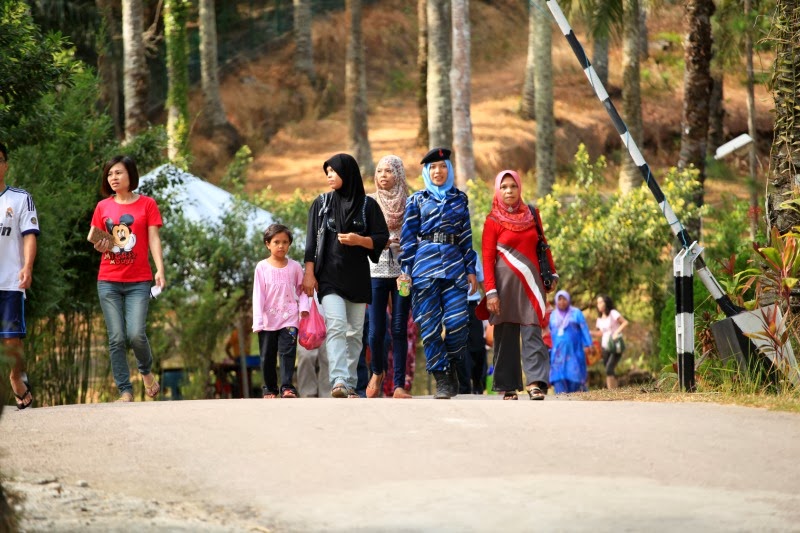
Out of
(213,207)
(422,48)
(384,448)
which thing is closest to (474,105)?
(422,48)

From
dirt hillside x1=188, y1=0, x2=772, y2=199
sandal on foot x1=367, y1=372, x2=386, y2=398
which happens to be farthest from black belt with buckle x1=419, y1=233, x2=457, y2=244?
dirt hillside x1=188, y1=0, x2=772, y2=199

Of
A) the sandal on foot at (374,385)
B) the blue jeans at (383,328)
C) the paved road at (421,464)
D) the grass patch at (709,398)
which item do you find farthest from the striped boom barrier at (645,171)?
the sandal on foot at (374,385)

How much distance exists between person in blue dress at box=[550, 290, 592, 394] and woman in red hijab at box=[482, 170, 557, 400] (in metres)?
6.98

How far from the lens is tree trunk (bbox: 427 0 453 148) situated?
27688 mm

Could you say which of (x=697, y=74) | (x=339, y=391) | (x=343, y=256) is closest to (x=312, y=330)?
(x=343, y=256)

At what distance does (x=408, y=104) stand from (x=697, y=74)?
23.7m

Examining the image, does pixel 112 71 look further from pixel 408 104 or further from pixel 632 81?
pixel 632 81

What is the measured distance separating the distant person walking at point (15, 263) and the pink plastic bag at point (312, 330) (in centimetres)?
287

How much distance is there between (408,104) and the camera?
47.2m

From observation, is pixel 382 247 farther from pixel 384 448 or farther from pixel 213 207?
pixel 213 207

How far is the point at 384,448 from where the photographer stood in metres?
7.72

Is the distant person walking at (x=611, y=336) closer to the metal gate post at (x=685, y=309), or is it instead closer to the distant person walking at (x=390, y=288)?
the distant person walking at (x=390, y=288)

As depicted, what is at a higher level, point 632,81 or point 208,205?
→ point 632,81

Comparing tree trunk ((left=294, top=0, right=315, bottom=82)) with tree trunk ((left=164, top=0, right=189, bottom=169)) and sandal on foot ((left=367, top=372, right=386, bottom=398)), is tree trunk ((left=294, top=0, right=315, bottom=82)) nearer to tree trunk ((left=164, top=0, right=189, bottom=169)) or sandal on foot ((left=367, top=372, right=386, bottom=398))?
tree trunk ((left=164, top=0, right=189, bottom=169))
